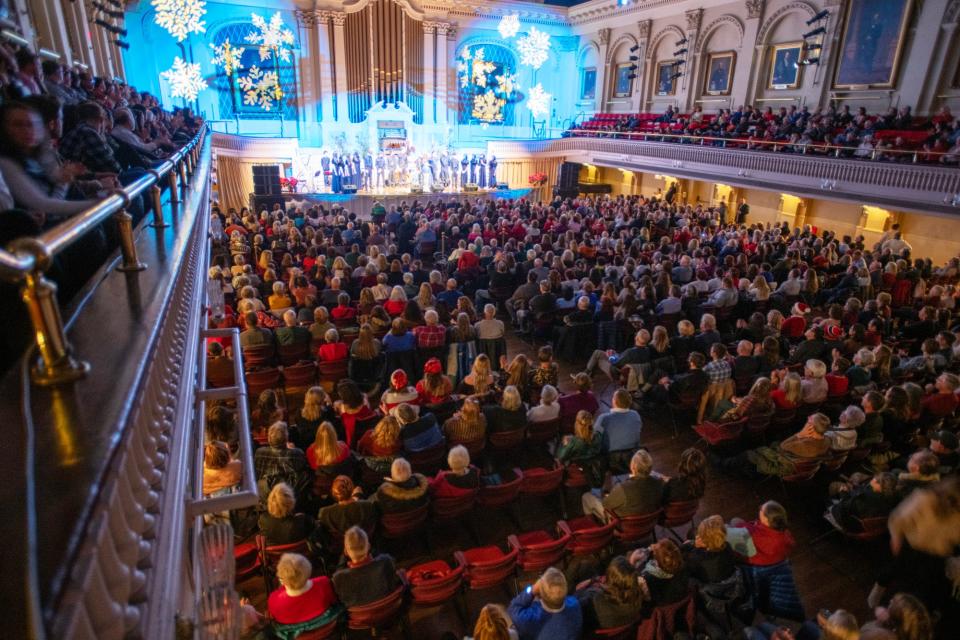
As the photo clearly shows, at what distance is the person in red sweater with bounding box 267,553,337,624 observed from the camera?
293 cm

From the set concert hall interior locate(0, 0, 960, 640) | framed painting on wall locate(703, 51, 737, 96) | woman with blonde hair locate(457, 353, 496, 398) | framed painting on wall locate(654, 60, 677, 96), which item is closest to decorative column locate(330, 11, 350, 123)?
concert hall interior locate(0, 0, 960, 640)

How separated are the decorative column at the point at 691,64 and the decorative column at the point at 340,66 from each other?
13261 mm

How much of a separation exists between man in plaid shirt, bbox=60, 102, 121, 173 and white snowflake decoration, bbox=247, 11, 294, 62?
753 inches

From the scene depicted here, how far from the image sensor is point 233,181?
759 inches

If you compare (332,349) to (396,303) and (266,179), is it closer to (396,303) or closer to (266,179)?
(396,303)

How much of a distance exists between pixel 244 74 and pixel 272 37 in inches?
75.4

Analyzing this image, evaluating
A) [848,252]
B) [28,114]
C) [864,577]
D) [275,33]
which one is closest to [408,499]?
[28,114]

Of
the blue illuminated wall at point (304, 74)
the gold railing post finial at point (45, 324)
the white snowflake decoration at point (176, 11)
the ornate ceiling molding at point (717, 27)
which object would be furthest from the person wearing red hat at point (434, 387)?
the ornate ceiling molding at point (717, 27)

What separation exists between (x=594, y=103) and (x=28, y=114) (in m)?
26.4

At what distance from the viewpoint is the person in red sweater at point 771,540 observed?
3510 mm

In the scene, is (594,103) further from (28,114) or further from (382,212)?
(28,114)

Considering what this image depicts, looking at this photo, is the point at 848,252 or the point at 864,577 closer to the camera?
the point at 864,577

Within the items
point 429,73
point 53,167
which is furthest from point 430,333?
point 429,73

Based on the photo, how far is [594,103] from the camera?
25.7 metres
